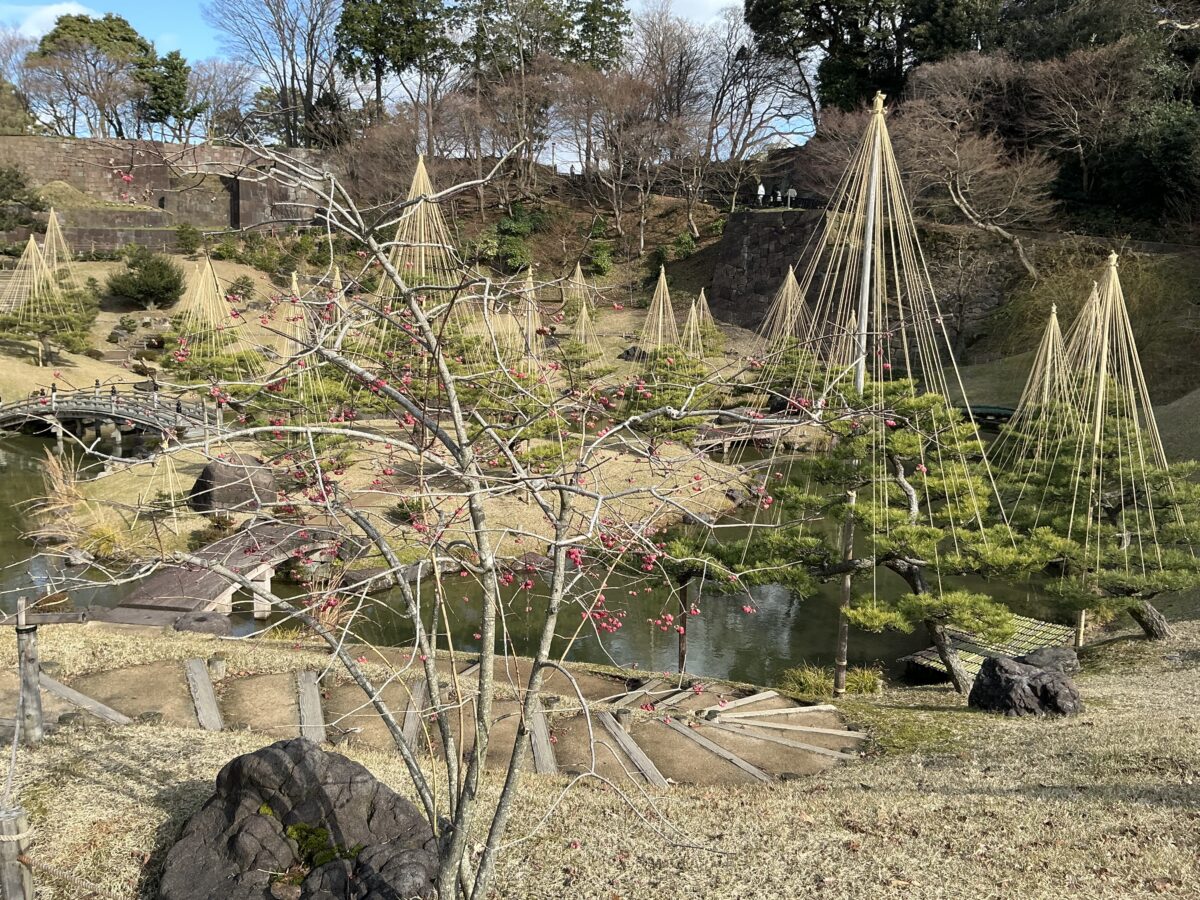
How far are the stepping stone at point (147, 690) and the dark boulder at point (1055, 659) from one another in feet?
24.9

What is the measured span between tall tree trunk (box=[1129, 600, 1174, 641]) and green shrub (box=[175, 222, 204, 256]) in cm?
3081

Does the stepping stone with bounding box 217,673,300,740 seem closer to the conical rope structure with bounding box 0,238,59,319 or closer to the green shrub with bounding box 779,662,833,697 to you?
the green shrub with bounding box 779,662,833,697

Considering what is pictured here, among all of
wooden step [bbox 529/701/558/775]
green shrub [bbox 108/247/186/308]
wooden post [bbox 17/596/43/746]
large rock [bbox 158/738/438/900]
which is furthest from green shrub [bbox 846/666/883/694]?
green shrub [bbox 108/247/186/308]

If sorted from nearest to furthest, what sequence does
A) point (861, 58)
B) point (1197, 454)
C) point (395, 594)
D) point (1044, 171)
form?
point (395, 594), point (1197, 454), point (1044, 171), point (861, 58)

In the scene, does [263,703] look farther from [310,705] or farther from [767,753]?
[767,753]

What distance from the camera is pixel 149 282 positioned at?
2891 centimetres

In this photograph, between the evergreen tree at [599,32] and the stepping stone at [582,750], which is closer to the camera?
the stepping stone at [582,750]

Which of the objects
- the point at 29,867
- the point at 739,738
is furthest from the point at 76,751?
the point at 739,738

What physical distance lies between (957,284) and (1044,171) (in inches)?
146

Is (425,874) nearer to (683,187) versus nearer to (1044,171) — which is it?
(1044,171)

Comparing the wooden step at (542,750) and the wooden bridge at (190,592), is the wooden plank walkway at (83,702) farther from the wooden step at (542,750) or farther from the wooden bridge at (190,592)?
the wooden step at (542,750)

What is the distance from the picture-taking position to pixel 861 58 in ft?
109

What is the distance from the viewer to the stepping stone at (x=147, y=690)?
7062 millimetres

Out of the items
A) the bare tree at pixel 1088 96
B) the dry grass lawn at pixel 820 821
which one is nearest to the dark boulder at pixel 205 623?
the dry grass lawn at pixel 820 821
